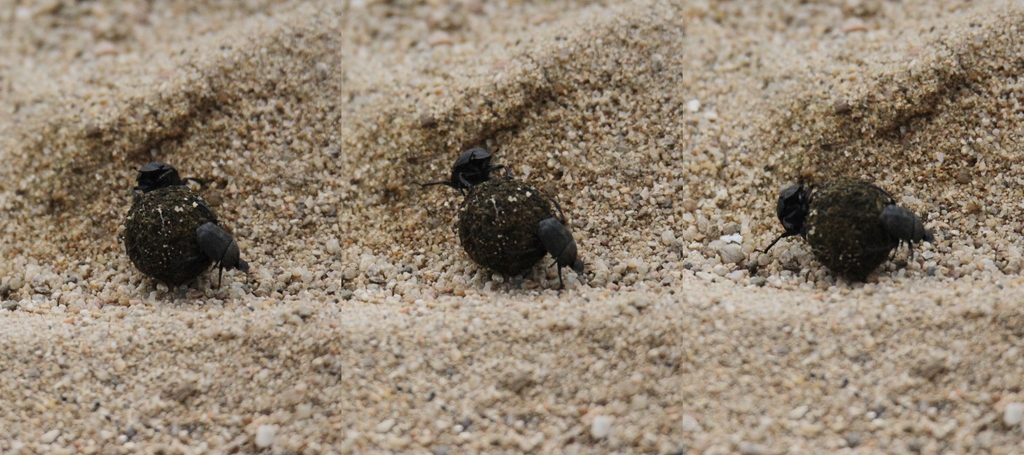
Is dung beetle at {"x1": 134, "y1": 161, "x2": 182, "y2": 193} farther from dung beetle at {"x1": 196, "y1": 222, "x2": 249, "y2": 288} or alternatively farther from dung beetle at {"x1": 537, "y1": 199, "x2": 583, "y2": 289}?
dung beetle at {"x1": 537, "y1": 199, "x2": 583, "y2": 289}

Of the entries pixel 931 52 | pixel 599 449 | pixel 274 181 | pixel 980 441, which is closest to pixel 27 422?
pixel 274 181

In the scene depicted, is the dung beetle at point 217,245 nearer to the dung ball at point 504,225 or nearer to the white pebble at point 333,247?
the white pebble at point 333,247

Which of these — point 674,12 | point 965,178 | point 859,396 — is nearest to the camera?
point 859,396

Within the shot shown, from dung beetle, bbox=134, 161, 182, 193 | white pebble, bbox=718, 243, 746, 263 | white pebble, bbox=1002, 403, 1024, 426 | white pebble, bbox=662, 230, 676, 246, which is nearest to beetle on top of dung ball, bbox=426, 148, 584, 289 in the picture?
white pebble, bbox=662, 230, 676, 246

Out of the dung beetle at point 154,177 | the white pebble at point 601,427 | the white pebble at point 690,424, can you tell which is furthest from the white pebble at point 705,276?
the dung beetle at point 154,177

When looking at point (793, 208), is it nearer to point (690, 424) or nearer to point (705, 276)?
point (705, 276)

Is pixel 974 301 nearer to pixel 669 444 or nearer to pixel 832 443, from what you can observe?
pixel 832 443
